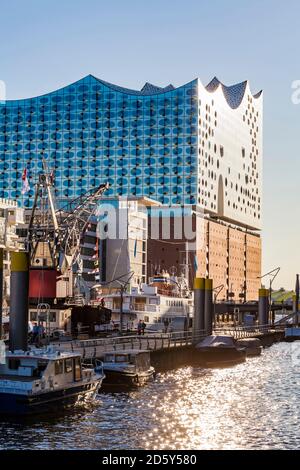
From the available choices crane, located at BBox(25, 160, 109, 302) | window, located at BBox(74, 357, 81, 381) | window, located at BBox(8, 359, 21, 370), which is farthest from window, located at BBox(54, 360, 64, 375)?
crane, located at BBox(25, 160, 109, 302)

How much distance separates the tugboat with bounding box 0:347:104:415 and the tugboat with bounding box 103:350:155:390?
378 inches

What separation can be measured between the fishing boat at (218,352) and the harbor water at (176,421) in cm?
1753

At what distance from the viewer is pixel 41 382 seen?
48.3 meters

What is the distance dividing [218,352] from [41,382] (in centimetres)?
4532

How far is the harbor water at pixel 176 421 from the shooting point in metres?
43.4

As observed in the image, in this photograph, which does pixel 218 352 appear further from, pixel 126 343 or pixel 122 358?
pixel 122 358

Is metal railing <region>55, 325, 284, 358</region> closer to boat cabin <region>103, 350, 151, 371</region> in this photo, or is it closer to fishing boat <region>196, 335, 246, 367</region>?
boat cabin <region>103, 350, 151, 371</region>

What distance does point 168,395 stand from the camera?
6212 centimetres

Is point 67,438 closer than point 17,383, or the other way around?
point 67,438

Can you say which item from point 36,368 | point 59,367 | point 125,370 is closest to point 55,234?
point 125,370

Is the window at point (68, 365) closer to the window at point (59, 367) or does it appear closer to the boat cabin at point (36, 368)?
the boat cabin at point (36, 368)

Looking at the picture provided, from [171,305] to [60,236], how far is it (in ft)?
93.3
